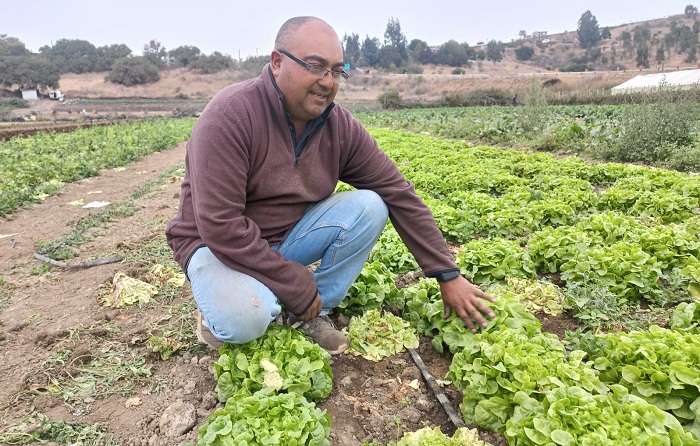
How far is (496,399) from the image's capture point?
264 cm

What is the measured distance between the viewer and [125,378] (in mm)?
3420

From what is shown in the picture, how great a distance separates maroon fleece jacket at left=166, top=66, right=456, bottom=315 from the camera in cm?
278

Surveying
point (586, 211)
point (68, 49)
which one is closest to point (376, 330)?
point (586, 211)

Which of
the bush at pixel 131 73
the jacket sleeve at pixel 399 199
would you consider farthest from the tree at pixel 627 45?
the jacket sleeve at pixel 399 199

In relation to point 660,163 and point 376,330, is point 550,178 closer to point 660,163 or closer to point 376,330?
point 660,163

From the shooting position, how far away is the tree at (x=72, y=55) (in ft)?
299

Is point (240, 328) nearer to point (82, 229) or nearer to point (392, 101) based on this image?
point (82, 229)

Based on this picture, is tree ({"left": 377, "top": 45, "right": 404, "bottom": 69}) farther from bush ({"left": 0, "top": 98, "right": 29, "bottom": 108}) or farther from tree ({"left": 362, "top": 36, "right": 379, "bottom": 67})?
bush ({"left": 0, "top": 98, "right": 29, "bottom": 108})

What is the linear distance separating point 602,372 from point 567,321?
3.52 feet

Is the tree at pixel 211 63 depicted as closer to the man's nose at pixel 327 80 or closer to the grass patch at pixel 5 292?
the grass patch at pixel 5 292

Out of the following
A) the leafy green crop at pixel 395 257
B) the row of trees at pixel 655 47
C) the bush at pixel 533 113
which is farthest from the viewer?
the row of trees at pixel 655 47

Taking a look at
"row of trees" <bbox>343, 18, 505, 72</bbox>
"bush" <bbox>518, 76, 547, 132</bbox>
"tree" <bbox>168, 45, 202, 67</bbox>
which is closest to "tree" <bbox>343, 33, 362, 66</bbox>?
"row of trees" <bbox>343, 18, 505, 72</bbox>

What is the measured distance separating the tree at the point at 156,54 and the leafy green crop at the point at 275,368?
98025 millimetres

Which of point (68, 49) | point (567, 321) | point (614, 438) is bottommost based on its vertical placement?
point (567, 321)
